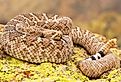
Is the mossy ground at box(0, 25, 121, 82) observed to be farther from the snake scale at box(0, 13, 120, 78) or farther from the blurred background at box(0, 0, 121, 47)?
the blurred background at box(0, 0, 121, 47)

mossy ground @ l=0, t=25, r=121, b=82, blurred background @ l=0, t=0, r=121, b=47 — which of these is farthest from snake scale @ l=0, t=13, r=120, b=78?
blurred background @ l=0, t=0, r=121, b=47

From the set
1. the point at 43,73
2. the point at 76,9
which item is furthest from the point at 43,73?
the point at 76,9

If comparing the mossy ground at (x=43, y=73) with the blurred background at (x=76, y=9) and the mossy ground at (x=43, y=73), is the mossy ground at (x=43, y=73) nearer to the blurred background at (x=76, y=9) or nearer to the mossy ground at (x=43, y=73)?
the mossy ground at (x=43, y=73)

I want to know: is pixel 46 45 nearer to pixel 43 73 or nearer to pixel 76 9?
pixel 43 73

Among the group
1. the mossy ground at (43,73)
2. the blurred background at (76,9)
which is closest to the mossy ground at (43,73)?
the mossy ground at (43,73)

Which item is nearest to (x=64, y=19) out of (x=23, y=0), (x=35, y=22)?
(x=35, y=22)

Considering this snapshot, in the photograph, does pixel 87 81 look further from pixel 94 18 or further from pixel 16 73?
pixel 94 18

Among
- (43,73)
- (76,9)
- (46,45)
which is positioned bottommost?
(43,73)
